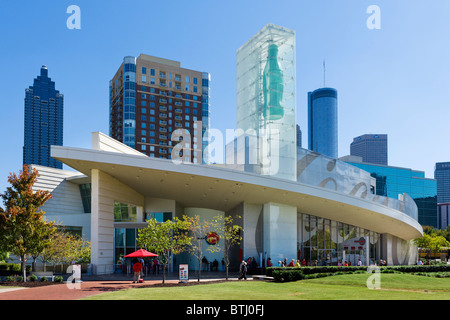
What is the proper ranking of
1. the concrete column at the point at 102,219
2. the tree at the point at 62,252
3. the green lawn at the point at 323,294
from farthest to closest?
the concrete column at the point at 102,219 → the tree at the point at 62,252 → the green lawn at the point at 323,294

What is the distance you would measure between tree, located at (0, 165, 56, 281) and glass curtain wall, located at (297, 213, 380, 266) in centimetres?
2111

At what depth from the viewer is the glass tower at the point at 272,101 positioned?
44.7 metres

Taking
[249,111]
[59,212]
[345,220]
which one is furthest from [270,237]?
[59,212]

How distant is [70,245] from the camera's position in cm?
2870

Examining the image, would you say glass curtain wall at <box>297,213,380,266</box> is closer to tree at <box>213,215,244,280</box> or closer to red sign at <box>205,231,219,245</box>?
tree at <box>213,215,244,280</box>

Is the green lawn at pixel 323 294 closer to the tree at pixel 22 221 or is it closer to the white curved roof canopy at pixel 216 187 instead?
the tree at pixel 22 221

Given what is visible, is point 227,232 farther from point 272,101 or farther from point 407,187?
point 407,187

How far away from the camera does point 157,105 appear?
112375 mm

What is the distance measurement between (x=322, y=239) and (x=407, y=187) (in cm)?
9290

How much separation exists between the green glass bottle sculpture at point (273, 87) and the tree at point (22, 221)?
26.7 metres

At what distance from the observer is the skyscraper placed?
108m

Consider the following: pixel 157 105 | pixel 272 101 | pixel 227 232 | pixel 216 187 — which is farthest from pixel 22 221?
pixel 157 105

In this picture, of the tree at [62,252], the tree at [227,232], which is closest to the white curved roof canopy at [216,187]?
the tree at [227,232]
